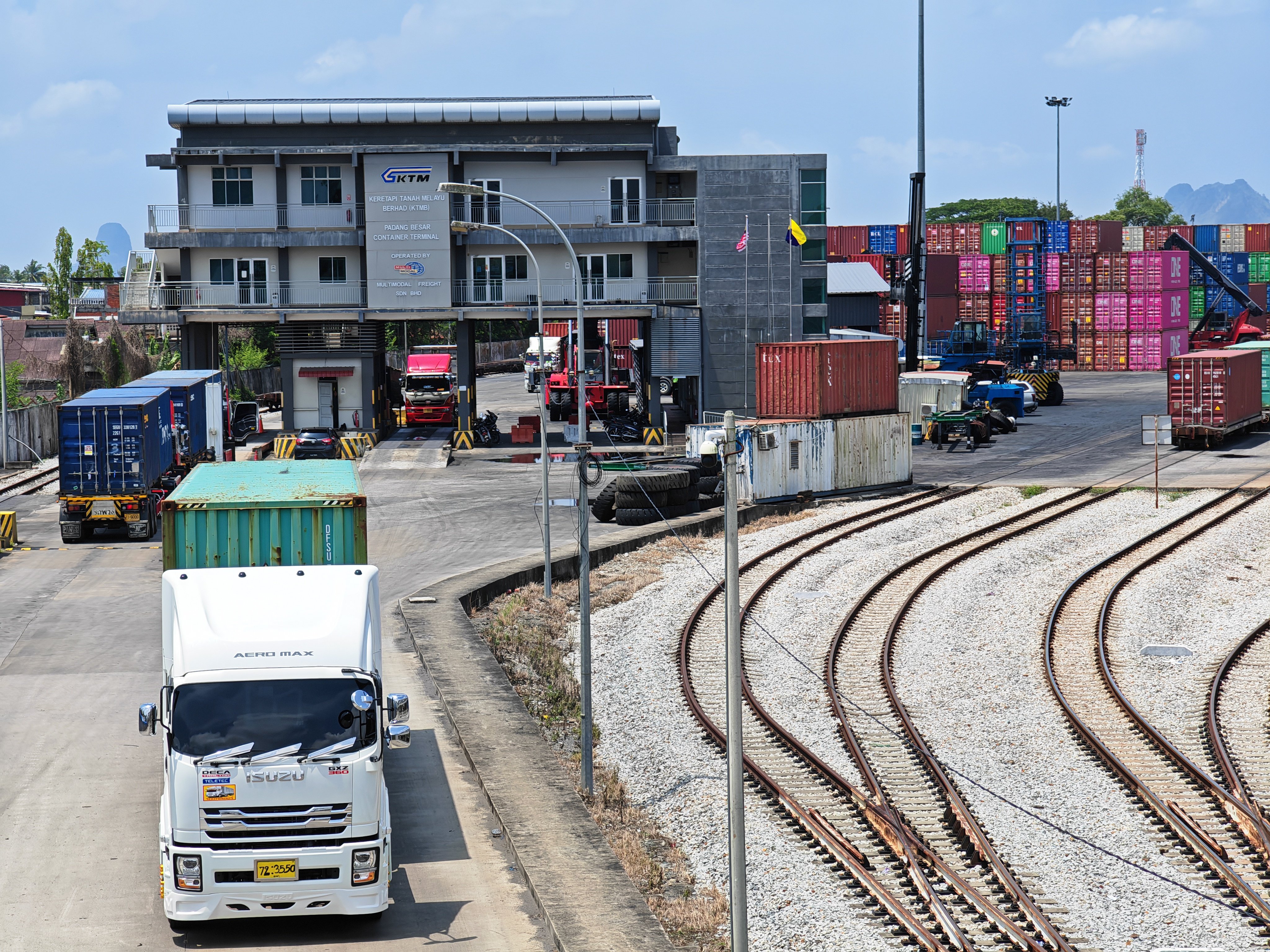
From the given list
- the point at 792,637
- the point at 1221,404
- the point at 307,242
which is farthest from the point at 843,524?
the point at 307,242

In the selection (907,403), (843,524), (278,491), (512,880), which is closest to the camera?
(512,880)

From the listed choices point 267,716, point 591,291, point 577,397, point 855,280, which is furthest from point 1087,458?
point 267,716

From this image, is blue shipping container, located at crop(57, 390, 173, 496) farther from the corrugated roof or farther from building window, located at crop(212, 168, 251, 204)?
the corrugated roof

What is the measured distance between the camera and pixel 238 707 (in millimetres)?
12406

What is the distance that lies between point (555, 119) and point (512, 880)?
170 feet

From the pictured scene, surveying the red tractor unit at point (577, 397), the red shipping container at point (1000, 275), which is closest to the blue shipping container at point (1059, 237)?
the red shipping container at point (1000, 275)

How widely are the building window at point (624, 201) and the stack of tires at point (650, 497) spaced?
1010 inches

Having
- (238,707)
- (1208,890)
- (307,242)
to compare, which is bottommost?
(1208,890)

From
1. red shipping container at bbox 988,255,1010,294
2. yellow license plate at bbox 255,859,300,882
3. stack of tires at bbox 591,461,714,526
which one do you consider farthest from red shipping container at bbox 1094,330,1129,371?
yellow license plate at bbox 255,859,300,882

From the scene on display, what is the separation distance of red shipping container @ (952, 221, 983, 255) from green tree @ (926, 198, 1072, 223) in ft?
263

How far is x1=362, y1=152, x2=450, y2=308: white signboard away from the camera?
6091 cm

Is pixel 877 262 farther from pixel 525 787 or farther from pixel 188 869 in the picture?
pixel 188 869

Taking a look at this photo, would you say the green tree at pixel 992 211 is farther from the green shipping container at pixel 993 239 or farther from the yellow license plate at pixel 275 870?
the yellow license plate at pixel 275 870

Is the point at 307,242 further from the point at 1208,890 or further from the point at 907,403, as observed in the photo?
the point at 1208,890
